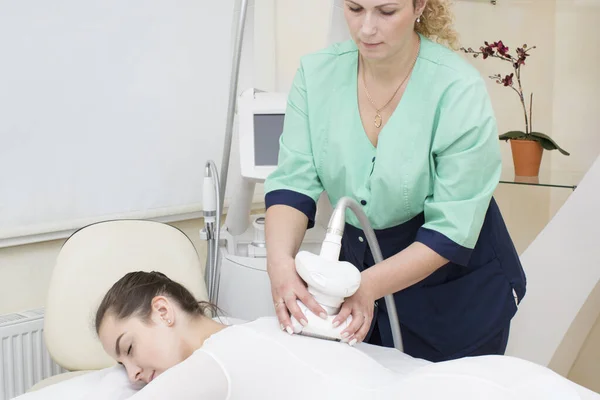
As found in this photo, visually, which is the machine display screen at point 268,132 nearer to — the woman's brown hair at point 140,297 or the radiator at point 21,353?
the woman's brown hair at point 140,297

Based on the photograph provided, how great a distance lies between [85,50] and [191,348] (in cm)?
116

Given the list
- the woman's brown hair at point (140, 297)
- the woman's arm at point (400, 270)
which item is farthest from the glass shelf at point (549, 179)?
the woman's brown hair at point (140, 297)

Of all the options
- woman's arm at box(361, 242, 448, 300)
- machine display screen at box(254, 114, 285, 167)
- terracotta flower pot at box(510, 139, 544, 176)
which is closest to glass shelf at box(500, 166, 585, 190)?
terracotta flower pot at box(510, 139, 544, 176)

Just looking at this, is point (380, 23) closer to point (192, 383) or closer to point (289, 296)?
point (289, 296)

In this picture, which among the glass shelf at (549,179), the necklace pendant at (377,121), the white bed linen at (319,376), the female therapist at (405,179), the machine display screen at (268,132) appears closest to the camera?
the white bed linen at (319,376)

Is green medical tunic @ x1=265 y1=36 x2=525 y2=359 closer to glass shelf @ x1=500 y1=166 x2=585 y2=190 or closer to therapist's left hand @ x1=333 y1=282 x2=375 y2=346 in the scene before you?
therapist's left hand @ x1=333 y1=282 x2=375 y2=346

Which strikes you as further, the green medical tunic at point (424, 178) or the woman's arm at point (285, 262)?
the green medical tunic at point (424, 178)

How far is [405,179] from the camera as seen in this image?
4.53 ft

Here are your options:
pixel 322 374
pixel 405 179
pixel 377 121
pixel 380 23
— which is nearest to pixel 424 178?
pixel 405 179

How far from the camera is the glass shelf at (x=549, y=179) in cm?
236

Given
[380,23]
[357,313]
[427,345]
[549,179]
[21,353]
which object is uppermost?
[380,23]

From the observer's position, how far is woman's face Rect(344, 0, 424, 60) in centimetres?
127

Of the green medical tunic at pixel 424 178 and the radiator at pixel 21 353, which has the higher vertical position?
the green medical tunic at pixel 424 178

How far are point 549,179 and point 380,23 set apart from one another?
1400 millimetres
